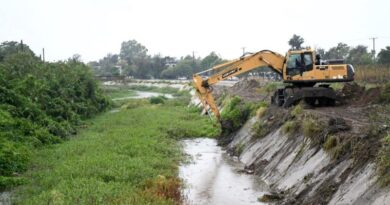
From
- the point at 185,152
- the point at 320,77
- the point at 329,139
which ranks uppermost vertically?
the point at 320,77

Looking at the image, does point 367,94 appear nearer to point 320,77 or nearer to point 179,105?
point 320,77

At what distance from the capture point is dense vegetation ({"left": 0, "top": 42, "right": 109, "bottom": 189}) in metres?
20.5

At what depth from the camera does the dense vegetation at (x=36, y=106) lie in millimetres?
20450

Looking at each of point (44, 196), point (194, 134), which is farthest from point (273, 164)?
point (194, 134)

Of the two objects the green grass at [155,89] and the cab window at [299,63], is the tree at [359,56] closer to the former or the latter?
the green grass at [155,89]

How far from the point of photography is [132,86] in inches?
4464

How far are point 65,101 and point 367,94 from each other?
21.6 meters

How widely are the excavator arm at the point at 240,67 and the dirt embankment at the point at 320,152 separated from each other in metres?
2.60

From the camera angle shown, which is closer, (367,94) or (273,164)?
(273,164)

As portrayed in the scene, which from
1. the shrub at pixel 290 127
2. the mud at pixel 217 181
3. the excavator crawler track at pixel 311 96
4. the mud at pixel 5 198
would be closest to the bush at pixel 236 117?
the excavator crawler track at pixel 311 96

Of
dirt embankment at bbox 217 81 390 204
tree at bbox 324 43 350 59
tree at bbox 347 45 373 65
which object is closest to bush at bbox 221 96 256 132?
dirt embankment at bbox 217 81 390 204

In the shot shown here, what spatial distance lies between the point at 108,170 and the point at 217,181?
172 inches

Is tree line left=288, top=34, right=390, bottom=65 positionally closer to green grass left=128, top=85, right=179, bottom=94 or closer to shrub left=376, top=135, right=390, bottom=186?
green grass left=128, top=85, right=179, bottom=94

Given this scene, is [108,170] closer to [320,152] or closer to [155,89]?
[320,152]
